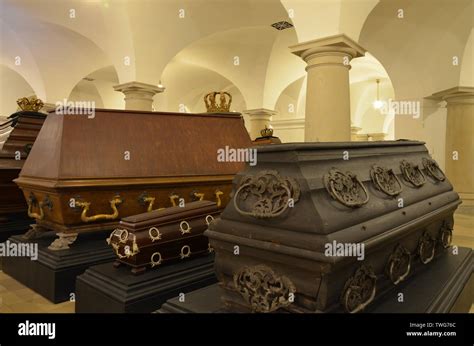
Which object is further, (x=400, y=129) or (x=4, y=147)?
(x=400, y=129)

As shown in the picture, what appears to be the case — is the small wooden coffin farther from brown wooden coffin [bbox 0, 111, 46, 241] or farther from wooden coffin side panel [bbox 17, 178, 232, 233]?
brown wooden coffin [bbox 0, 111, 46, 241]

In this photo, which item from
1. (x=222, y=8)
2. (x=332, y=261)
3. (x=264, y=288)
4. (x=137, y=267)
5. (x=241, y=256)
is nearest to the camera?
(x=332, y=261)

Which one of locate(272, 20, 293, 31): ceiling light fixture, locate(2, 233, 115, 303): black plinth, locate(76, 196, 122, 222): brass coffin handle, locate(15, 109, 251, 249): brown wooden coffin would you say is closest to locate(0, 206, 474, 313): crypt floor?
locate(2, 233, 115, 303): black plinth

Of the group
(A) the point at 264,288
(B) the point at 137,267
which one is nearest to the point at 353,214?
(A) the point at 264,288

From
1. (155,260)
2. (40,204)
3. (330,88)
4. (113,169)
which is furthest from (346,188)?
(330,88)

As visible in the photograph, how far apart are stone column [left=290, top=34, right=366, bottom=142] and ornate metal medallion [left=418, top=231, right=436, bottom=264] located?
127 inches

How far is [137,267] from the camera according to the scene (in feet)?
6.90

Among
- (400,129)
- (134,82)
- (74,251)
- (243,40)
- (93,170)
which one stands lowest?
(74,251)

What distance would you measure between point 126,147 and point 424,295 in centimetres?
229

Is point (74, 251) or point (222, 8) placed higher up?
point (222, 8)

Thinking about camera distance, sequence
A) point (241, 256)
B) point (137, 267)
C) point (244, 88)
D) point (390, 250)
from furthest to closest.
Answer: point (244, 88)
point (137, 267)
point (390, 250)
point (241, 256)

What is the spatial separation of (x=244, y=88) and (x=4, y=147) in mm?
10449

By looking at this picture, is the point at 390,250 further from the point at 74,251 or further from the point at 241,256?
the point at 74,251

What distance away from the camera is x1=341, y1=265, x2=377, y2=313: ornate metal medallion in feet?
4.83
